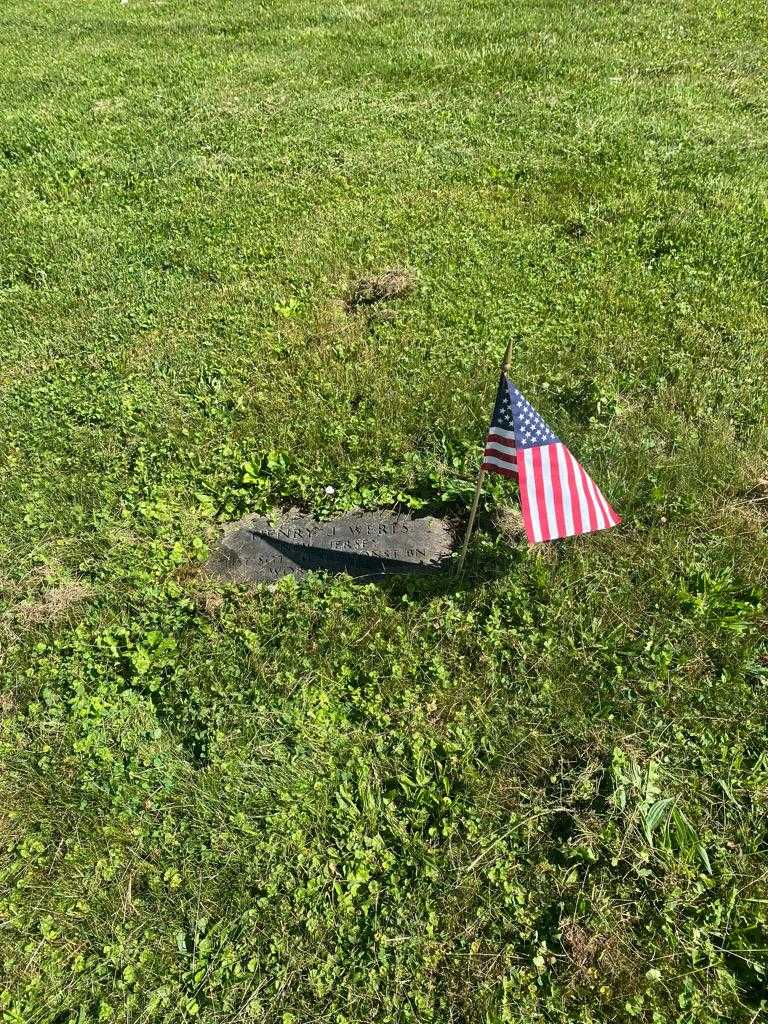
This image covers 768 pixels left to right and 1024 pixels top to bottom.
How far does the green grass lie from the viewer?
9.70 feet

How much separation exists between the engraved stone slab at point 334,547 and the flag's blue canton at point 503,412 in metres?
1.20

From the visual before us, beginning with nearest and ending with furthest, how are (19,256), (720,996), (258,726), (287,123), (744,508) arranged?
(720,996), (258,726), (744,508), (19,256), (287,123)

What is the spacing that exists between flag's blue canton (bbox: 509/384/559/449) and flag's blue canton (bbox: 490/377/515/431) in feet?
0.10

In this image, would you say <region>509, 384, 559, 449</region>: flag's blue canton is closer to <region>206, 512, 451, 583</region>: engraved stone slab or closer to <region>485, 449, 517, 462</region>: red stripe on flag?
<region>485, 449, 517, 462</region>: red stripe on flag

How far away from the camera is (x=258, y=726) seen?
12.0 ft

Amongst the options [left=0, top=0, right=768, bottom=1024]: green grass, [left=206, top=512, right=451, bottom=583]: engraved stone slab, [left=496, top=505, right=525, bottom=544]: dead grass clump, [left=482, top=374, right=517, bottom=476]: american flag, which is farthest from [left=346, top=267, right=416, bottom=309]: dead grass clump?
[left=482, top=374, right=517, bottom=476]: american flag

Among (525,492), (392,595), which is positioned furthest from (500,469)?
(392,595)

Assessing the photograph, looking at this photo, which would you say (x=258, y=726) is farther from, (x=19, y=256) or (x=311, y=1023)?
(x=19, y=256)

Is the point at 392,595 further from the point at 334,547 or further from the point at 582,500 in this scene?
the point at 582,500

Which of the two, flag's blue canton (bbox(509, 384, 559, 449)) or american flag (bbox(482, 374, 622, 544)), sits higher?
flag's blue canton (bbox(509, 384, 559, 449))

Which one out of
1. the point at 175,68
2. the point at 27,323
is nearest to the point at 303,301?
the point at 27,323

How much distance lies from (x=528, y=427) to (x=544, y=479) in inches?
10.0

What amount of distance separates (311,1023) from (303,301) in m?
5.31

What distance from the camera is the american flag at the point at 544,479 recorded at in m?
3.32
